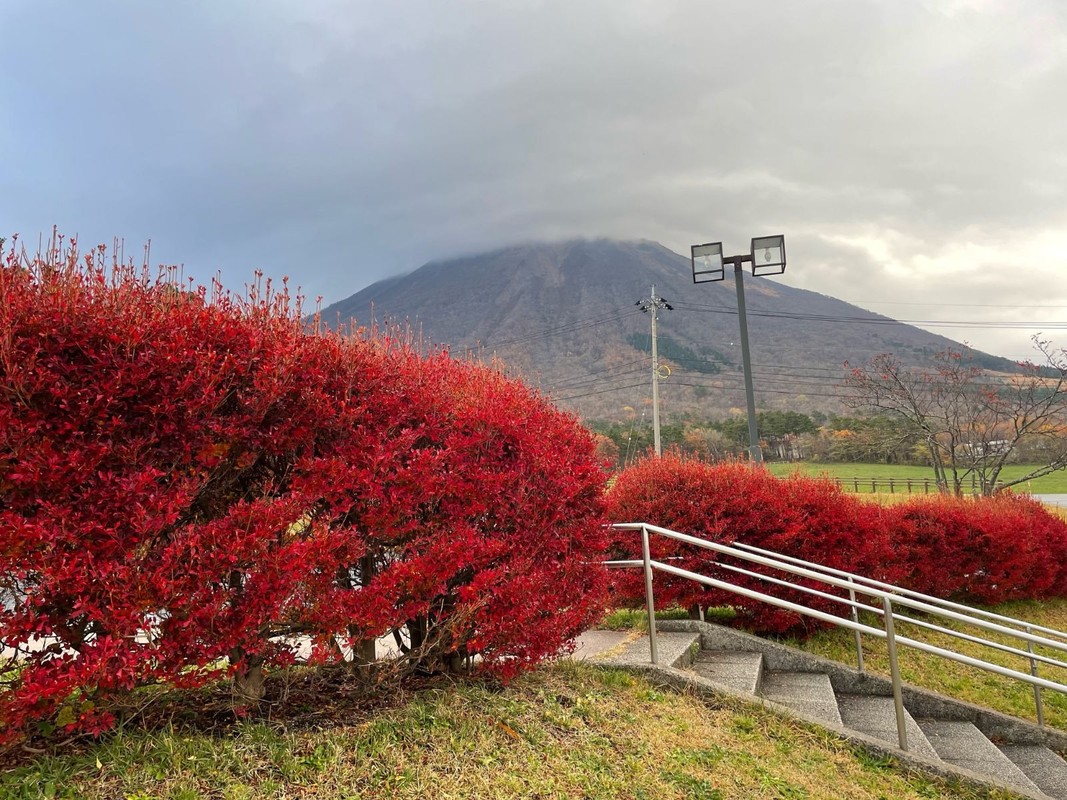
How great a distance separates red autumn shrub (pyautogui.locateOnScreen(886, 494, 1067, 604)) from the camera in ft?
35.8

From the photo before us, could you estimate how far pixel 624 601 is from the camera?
7.74 metres

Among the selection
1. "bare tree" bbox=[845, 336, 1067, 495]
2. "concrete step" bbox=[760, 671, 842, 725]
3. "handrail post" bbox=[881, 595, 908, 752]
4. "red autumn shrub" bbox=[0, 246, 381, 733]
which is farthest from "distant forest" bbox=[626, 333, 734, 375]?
"red autumn shrub" bbox=[0, 246, 381, 733]

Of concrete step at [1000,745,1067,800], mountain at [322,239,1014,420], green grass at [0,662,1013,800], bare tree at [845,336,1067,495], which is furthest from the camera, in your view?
mountain at [322,239,1014,420]

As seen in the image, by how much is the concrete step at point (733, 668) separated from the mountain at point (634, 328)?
71028 mm

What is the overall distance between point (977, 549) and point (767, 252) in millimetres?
6132

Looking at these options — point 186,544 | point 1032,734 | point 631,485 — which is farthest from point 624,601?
point 186,544

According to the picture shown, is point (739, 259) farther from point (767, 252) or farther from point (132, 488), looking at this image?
point (132, 488)

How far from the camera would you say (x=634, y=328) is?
122 m

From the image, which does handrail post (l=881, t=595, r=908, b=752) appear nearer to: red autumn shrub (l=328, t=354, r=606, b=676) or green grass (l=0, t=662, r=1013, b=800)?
green grass (l=0, t=662, r=1013, b=800)

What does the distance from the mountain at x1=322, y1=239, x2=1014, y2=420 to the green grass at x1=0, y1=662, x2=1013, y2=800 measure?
239 feet

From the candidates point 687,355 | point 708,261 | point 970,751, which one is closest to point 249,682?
point 970,751

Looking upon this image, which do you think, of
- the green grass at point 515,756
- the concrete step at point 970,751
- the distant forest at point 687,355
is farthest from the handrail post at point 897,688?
the distant forest at point 687,355

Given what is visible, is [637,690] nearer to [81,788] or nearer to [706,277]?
[81,788]

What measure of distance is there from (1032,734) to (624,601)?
382 centimetres
